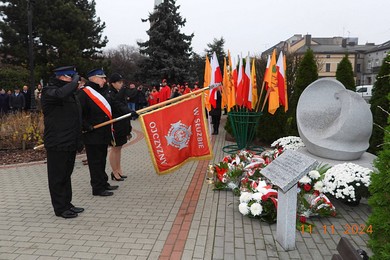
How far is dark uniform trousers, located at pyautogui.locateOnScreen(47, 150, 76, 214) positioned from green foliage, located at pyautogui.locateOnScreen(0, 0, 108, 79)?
17.4 m

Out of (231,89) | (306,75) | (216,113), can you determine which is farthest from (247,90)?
(216,113)

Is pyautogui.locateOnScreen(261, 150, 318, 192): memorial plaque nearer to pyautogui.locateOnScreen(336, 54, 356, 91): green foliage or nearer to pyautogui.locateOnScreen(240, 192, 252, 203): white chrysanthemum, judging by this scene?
pyautogui.locateOnScreen(240, 192, 252, 203): white chrysanthemum

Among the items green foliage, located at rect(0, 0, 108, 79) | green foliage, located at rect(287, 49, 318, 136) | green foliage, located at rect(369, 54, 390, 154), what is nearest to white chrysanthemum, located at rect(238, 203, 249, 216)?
green foliage, located at rect(369, 54, 390, 154)

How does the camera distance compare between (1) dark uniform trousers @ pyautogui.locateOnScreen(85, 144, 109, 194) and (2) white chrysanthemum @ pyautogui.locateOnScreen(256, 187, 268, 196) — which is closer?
(2) white chrysanthemum @ pyautogui.locateOnScreen(256, 187, 268, 196)

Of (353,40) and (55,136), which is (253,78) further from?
(353,40)

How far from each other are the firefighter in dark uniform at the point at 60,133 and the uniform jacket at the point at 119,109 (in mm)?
1253

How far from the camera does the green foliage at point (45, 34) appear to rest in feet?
66.6

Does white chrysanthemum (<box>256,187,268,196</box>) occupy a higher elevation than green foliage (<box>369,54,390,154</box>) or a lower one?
lower

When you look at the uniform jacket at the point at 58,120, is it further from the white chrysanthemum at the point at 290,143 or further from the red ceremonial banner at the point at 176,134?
the white chrysanthemum at the point at 290,143

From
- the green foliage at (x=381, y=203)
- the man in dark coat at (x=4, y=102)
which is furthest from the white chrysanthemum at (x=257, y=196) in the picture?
the man in dark coat at (x=4, y=102)

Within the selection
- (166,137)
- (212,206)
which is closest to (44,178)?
(166,137)

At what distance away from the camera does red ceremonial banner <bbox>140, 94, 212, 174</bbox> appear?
5.20m
